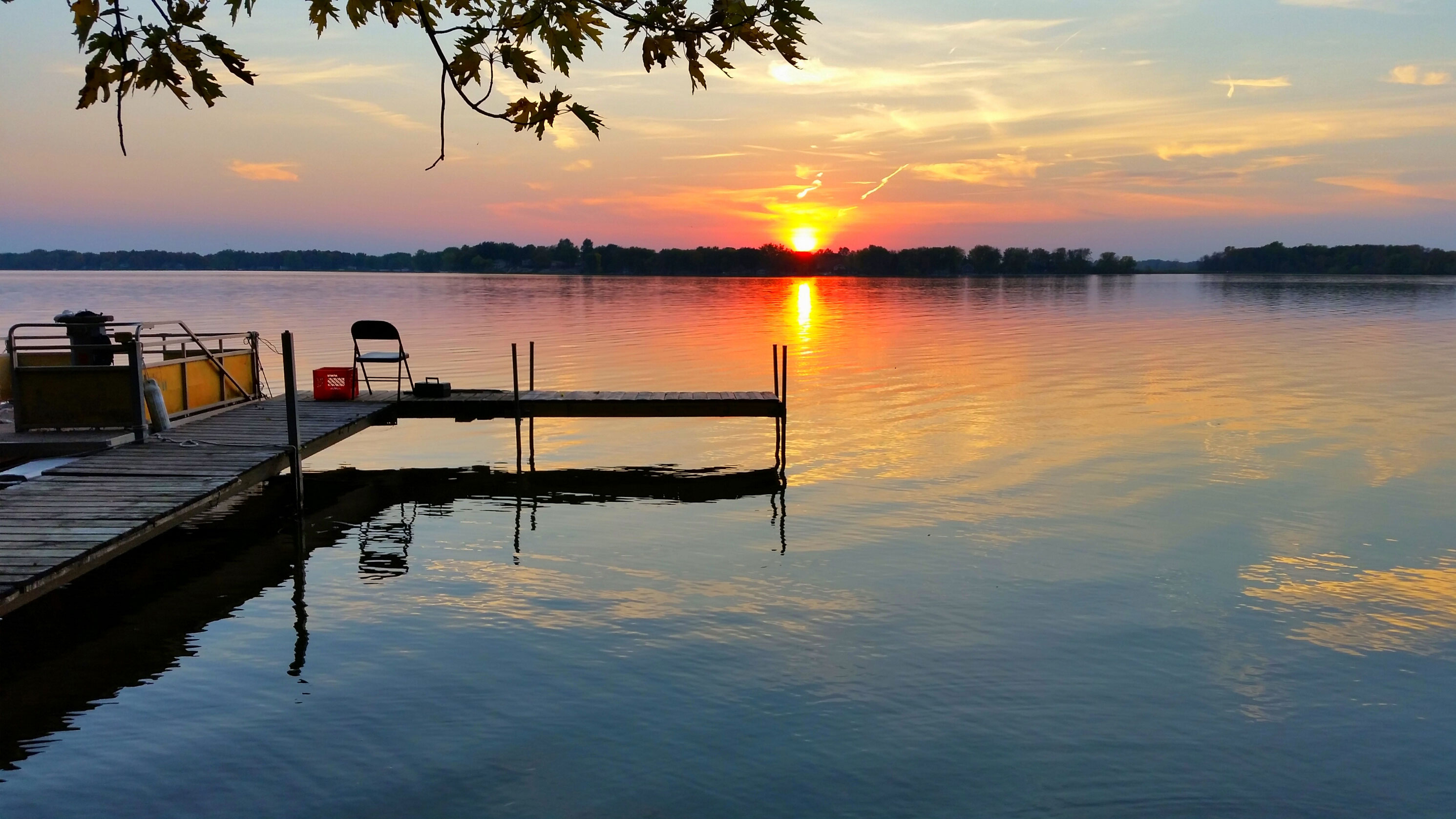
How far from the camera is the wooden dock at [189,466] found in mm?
8086

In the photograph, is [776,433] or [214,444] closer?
[214,444]

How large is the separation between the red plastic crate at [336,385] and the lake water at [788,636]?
1.21 metres

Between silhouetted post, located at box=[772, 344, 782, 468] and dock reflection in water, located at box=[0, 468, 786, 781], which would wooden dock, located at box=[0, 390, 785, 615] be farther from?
dock reflection in water, located at box=[0, 468, 786, 781]

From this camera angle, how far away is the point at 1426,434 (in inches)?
790

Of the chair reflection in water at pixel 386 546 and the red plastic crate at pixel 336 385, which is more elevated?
the red plastic crate at pixel 336 385

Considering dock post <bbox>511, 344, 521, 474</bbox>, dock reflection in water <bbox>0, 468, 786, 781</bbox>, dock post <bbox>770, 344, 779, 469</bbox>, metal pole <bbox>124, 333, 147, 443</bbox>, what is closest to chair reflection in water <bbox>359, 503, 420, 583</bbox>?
dock reflection in water <bbox>0, 468, 786, 781</bbox>

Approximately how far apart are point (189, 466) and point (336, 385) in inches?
237

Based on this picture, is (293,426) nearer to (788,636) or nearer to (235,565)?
(235,565)

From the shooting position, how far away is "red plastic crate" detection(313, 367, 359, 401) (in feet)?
56.3

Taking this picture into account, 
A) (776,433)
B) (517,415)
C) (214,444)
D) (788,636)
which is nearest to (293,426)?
(214,444)

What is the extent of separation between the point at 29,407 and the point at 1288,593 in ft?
46.2

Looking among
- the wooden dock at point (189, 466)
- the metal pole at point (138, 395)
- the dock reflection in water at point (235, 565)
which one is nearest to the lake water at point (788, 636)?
the dock reflection in water at point (235, 565)

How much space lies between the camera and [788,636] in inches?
347

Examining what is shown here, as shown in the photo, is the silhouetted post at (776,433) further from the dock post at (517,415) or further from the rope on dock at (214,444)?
the rope on dock at (214,444)
